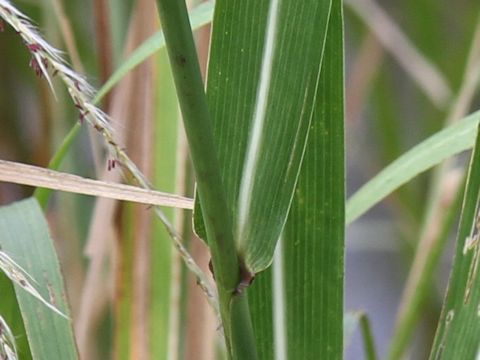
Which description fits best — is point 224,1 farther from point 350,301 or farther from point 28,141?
point 350,301

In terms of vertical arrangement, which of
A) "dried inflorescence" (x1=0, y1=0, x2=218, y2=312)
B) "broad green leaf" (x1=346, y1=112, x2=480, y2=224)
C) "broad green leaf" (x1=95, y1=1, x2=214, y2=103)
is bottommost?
"dried inflorescence" (x1=0, y1=0, x2=218, y2=312)

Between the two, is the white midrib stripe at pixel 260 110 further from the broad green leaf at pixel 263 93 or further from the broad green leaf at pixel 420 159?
the broad green leaf at pixel 420 159

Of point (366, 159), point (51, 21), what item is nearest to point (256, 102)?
point (51, 21)

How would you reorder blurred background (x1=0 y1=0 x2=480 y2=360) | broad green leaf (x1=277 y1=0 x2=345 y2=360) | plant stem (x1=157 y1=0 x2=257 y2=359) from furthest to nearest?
blurred background (x1=0 y1=0 x2=480 y2=360), broad green leaf (x1=277 y1=0 x2=345 y2=360), plant stem (x1=157 y1=0 x2=257 y2=359)

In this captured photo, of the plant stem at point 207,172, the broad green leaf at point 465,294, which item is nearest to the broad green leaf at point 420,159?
the broad green leaf at point 465,294

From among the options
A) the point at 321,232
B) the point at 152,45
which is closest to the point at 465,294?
the point at 321,232

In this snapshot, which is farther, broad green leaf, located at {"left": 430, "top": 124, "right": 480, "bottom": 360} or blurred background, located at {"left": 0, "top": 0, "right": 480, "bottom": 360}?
blurred background, located at {"left": 0, "top": 0, "right": 480, "bottom": 360}

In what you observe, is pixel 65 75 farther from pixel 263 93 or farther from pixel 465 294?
pixel 465 294

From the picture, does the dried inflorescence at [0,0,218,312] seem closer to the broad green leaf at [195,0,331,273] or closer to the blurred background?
the broad green leaf at [195,0,331,273]

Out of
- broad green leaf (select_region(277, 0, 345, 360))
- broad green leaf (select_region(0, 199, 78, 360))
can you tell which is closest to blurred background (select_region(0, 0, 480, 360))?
broad green leaf (select_region(0, 199, 78, 360))
